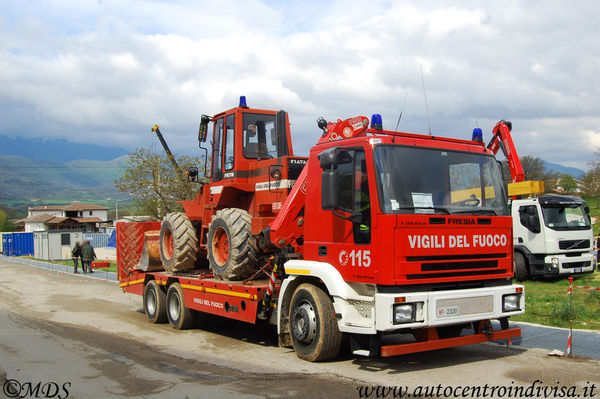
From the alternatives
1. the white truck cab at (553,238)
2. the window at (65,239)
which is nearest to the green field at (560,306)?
the white truck cab at (553,238)

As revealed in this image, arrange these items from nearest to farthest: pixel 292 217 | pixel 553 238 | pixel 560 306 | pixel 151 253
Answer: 1. pixel 292 217
2. pixel 560 306
3. pixel 151 253
4. pixel 553 238

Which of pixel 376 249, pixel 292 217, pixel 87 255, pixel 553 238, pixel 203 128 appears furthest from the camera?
pixel 87 255

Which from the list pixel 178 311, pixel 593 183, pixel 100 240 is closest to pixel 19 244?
pixel 100 240

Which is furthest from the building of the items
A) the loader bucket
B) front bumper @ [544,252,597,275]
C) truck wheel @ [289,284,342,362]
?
truck wheel @ [289,284,342,362]

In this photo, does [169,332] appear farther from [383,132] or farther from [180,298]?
[383,132]

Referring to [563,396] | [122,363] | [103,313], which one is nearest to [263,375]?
[122,363]

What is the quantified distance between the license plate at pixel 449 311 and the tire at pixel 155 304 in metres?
6.71

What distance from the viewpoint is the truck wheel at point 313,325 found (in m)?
6.84

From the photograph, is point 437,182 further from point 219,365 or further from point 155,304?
point 155,304

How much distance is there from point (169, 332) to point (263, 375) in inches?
167

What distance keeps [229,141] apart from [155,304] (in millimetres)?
3870

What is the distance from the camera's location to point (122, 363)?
24.8 feet

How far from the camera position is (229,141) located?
405 inches

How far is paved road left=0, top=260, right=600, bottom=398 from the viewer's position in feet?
20.1
